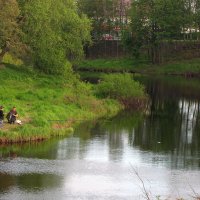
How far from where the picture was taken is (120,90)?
62500 millimetres

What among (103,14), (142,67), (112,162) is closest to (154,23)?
(142,67)

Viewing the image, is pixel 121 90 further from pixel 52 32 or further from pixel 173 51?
pixel 173 51

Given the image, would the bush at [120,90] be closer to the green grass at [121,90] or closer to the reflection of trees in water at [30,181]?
the green grass at [121,90]

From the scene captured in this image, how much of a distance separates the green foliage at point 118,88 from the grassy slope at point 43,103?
1.53 metres

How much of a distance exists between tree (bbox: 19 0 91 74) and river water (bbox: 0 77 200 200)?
1510 cm

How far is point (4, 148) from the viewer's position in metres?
41.1

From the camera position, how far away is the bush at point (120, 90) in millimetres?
62594

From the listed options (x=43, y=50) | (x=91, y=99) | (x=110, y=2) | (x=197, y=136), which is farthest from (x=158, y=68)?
(x=197, y=136)

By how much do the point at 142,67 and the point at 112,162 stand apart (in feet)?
244

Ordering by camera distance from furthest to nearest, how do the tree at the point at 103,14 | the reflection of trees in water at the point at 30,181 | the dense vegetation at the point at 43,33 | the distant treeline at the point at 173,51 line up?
the tree at the point at 103,14 → the distant treeline at the point at 173,51 → the dense vegetation at the point at 43,33 → the reflection of trees in water at the point at 30,181

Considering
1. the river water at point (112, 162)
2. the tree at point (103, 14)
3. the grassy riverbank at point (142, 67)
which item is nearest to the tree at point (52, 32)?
the river water at point (112, 162)

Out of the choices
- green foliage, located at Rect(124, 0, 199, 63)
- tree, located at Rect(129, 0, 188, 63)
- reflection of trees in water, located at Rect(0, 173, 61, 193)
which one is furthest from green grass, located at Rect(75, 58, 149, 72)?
reflection of trees in water, located at Rect(0, 173, 61, 193)

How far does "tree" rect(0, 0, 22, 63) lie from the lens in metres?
63.4

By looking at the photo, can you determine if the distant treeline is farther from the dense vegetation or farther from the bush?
the bush
